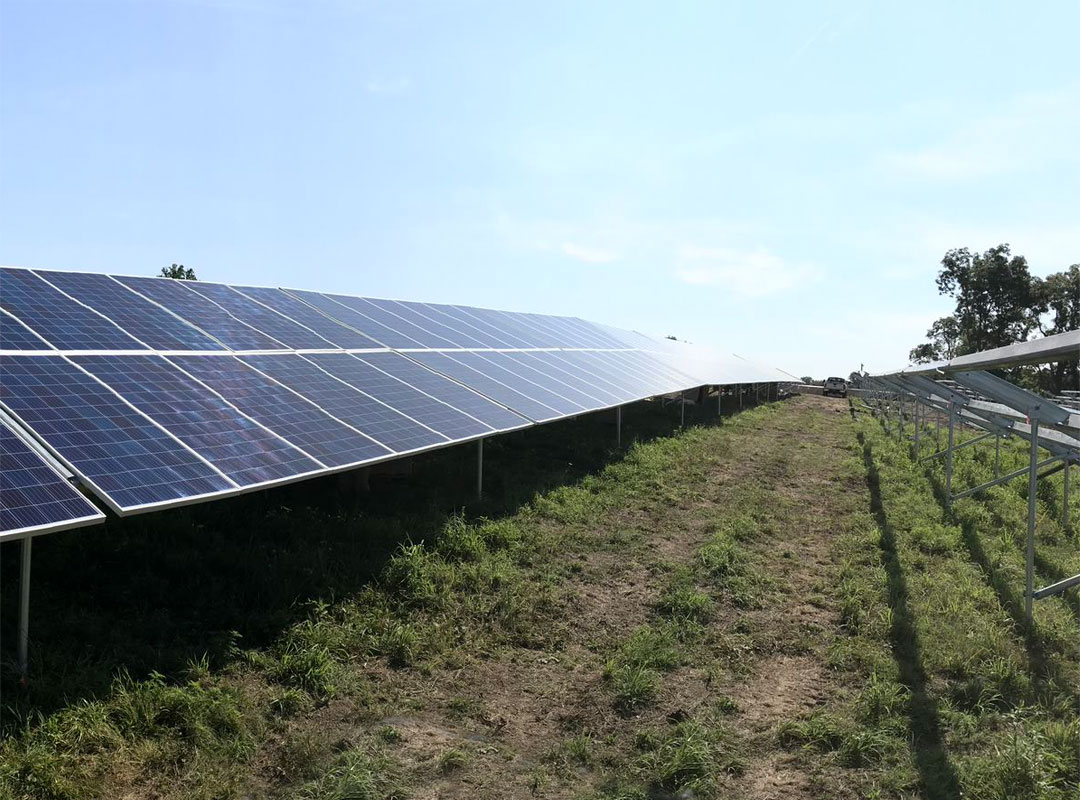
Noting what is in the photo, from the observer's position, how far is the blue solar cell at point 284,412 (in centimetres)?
866

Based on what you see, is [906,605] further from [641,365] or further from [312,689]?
[641,365]

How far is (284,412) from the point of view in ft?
30.2

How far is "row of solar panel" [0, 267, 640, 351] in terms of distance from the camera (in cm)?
952

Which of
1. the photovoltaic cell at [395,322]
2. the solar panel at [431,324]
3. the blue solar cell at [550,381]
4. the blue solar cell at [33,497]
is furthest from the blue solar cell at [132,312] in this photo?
the blue solar cell at [550,381]

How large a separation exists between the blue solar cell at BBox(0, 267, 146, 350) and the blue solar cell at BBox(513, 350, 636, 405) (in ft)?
32.1

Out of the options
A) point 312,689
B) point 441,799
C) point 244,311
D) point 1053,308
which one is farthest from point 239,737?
point 1053,308

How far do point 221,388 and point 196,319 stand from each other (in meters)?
3.18

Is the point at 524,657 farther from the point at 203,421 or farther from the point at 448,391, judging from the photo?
the point at 448,391

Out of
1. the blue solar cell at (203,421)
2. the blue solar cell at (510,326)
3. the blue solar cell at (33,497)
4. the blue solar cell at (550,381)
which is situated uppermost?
the blue solar cell at (510,326)

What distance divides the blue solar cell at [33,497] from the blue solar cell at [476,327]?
518 inches

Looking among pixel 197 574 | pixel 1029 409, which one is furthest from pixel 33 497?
pixel 1029 409

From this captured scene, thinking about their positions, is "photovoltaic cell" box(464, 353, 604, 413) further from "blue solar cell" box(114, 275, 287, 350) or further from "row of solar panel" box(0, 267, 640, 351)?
"blue solar cell" box(114, 275, 287, 350)

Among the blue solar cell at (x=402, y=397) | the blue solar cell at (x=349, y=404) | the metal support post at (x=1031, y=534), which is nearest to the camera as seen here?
the metal support post at (x=1031, y=534)

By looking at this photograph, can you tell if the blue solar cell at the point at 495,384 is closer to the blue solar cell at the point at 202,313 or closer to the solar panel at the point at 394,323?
the solar panel at the point at 394,323
